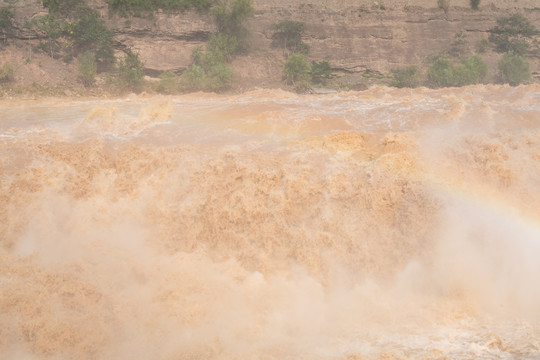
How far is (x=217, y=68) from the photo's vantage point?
1791 cm

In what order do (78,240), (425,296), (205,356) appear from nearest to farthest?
(205,356)
(425,296)
(78,240)

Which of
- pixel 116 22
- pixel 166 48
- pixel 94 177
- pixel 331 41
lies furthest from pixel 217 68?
pixel 94 177

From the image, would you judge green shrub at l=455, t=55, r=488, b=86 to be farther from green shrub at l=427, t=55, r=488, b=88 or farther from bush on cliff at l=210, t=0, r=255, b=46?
bush on cliff at l=210, t=0, r=255, b=46

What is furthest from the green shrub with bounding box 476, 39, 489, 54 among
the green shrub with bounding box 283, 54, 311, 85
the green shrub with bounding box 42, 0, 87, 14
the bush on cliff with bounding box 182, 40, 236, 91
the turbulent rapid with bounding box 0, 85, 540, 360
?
the green shrub with bounding box 42, 0, 87, 14

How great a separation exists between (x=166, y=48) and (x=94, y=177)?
12702 mm

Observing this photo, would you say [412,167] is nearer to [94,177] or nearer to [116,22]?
[94,177]

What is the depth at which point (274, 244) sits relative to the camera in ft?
22.9

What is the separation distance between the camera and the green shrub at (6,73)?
1611cm

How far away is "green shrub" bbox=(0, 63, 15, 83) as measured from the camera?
16109 millimetres

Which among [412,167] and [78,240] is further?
[412,167]

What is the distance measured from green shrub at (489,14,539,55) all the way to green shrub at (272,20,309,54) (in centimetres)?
974

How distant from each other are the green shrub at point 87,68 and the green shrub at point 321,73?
347 inches

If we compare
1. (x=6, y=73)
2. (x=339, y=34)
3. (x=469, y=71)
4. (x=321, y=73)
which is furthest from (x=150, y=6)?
(x=469, y=71)

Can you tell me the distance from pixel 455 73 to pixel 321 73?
5461 millimetres
